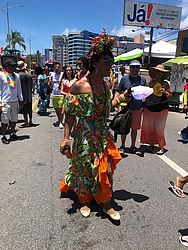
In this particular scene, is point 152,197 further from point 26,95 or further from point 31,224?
point 26,95

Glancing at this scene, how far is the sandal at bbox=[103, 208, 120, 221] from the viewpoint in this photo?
9.96ft

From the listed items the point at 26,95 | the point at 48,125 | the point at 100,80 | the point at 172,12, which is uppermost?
the point at 172,12

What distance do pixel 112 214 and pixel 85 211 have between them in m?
0.32

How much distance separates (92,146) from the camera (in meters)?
3.06

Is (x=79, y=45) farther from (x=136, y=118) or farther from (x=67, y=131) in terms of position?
(x=67, y=131)

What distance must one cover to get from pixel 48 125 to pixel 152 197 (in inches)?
211

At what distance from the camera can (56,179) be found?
419cm

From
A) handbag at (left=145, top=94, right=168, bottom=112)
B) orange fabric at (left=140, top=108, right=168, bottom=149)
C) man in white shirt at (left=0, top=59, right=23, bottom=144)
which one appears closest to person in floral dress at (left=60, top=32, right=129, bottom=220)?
handbag at (left=145, top=94, right=168, bottom=112)

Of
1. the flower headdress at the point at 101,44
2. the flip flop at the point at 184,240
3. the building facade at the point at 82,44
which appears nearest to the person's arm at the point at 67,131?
the flower headdress at the point at 101,44

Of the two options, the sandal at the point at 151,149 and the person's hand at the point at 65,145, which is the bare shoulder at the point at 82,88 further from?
the sandal at the point at 151,149

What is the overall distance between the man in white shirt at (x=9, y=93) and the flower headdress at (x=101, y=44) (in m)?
3.62

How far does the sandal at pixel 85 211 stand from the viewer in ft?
10.3

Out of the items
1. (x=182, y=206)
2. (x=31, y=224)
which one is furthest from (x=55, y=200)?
(x=182, y=206)

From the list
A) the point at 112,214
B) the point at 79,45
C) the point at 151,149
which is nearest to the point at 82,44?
the point at 151,149
